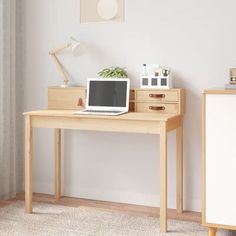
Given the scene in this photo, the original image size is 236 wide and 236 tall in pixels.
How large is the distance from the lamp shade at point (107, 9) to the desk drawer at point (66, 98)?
608 millimetres

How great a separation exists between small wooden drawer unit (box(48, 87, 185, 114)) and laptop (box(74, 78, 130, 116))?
0.07 metres

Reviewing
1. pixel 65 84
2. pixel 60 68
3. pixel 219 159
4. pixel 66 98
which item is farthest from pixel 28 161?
pixel 219 159

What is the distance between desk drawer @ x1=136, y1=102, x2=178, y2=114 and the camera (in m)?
3.34

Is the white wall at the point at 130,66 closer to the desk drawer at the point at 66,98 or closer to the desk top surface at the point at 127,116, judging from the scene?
the desk drawer at the point at 66,98

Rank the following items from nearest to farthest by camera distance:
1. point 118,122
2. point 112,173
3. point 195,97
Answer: point 118,122 → point 195,97 → point 112,173

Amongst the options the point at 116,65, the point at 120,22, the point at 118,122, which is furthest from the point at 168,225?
the point at 120,22

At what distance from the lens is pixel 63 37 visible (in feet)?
12.4

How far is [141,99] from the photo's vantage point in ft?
11.3

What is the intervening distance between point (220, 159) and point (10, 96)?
6.03 ft

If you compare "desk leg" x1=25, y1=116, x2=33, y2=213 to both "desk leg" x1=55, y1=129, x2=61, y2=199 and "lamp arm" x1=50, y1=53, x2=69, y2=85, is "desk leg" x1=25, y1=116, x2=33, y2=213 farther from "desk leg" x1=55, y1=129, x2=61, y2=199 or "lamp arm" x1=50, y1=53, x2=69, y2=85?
"lamp arm" x1=50, y1=53, x2=69, y2=85

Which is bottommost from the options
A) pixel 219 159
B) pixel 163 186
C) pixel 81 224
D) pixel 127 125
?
pixel 81 224

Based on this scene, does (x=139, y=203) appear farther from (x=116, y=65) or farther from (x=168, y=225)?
(x=116, y=65)

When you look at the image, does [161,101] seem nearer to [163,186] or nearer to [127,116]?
[127,116]

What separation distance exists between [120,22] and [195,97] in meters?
0.83
